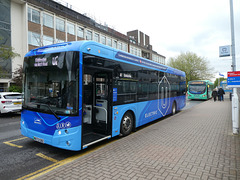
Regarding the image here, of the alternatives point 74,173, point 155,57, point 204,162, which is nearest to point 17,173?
point 74,173

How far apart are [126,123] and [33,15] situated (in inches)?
949

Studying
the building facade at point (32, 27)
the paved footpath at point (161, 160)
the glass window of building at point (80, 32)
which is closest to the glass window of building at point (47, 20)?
the building facade at point (32, 27)

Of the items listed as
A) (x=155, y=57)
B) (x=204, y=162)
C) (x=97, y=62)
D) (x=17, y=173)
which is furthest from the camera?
(x=155, y=57)

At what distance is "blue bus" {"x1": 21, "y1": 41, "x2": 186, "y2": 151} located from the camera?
4.17 meters

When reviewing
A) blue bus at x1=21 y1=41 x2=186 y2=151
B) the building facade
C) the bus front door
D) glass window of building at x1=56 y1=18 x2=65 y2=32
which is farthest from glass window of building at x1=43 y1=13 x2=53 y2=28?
the bus front door

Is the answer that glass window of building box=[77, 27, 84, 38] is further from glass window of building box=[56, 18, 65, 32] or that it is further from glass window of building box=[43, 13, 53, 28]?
glass window of building box=[43, 13, 53, 28]

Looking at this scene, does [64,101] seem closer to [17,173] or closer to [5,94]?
[17,173]

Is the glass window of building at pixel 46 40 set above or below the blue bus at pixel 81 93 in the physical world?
A: above

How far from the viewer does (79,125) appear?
13.9 ft

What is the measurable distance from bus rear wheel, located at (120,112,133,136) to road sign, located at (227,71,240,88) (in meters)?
4.01

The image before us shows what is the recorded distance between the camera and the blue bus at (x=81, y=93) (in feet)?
13.7

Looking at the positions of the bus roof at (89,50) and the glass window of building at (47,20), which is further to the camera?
the glass window of building at (47,20)

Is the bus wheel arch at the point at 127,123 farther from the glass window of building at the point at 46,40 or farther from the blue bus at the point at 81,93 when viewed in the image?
the glass window of building at the point at 46,40

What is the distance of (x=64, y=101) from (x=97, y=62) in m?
1.49
